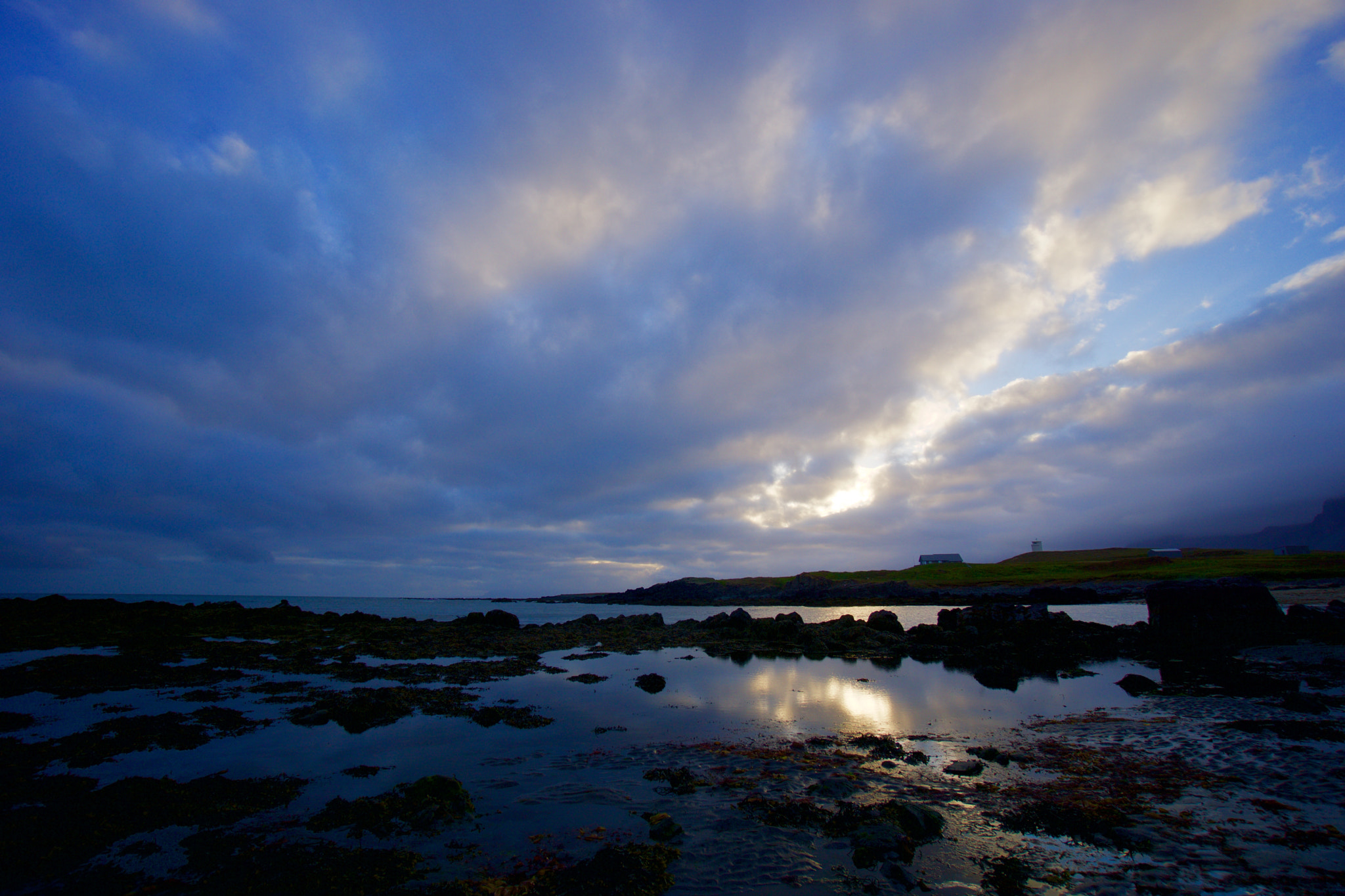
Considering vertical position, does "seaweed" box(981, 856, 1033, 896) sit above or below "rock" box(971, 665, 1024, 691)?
above

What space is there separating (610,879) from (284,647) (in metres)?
41.1

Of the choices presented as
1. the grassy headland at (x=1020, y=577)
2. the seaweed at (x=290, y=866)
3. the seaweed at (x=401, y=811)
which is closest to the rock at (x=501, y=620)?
the seaweed at (x=401, y=811)

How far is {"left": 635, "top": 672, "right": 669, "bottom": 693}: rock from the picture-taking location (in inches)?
974

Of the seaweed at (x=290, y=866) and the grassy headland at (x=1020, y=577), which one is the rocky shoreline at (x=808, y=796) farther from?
the grassy headland at (x=1020, y=577)

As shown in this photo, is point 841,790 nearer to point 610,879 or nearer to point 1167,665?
point 610,879

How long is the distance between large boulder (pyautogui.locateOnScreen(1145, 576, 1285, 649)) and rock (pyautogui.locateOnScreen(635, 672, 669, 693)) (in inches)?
1425

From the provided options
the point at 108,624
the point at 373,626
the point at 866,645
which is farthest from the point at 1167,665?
the point at 108,624

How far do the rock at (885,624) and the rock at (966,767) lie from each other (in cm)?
3420

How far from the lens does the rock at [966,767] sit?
Answer: 1302 centimetres

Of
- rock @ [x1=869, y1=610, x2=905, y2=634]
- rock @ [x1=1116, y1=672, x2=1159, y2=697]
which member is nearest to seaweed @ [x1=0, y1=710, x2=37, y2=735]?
rock @ [x1=1116, y1=672, x2=1159, y2=697]

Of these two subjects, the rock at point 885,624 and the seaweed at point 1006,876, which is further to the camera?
the rock at point 885,624

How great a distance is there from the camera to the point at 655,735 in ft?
55.8

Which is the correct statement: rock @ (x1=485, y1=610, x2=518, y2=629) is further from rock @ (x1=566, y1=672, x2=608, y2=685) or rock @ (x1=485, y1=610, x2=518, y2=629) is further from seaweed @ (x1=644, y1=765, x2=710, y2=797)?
seaweed @ (x1=644, y1=765, x2=710, y2=797)

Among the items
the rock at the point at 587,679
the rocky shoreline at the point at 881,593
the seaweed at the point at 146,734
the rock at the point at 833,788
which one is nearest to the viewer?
the rock at the point at 833,788
